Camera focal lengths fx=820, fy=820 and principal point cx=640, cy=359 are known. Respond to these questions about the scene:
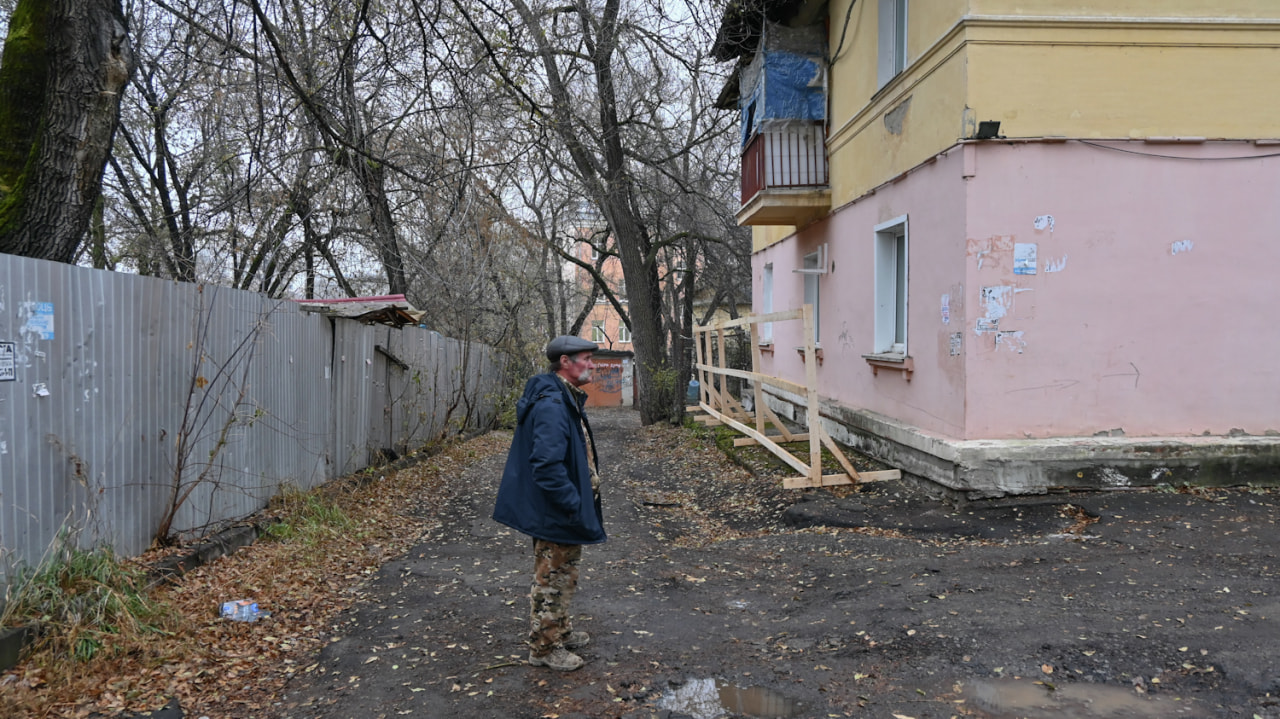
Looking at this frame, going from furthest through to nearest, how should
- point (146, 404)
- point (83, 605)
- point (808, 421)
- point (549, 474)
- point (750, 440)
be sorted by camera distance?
1. point (750, 440)
2. point (808, 421)
3. point (146, 404)
4. point (83, 605)
5. point (549, 474)

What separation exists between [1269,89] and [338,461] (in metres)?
9.31

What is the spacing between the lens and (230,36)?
20.4 feet

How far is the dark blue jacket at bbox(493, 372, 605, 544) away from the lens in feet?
12.7

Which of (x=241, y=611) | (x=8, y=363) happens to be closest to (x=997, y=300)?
(x=241, y=611)

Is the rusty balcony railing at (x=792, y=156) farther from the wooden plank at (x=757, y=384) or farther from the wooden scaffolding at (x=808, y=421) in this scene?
the wooden plank at (x=757, y=384)

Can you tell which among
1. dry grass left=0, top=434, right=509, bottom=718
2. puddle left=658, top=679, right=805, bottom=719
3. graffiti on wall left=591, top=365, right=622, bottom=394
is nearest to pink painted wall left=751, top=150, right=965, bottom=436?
puddle left=658, top=679, right=805, bottom=719

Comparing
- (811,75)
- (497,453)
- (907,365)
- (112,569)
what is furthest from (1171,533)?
(497,453)

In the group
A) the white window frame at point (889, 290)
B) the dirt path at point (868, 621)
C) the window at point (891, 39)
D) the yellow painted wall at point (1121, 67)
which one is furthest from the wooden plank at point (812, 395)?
the window at point (891, 39)

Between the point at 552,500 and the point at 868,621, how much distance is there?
187 centimetres

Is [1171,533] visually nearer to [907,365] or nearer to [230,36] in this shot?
[907,365]

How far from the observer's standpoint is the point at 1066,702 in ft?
10.9

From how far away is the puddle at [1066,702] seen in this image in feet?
10.5

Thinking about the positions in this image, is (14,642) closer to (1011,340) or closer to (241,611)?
(241,611)

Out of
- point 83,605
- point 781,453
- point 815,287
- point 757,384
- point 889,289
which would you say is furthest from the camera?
point 815,287
